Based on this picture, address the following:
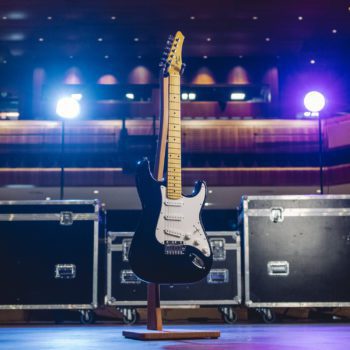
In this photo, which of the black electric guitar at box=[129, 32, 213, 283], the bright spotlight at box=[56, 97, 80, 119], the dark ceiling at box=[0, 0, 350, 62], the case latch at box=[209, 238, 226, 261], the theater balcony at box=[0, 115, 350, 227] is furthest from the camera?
the theater balcony at box=[0, 115, 350, 227]

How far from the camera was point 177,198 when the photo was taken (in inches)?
131

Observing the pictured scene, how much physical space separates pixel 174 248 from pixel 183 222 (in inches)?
6.0

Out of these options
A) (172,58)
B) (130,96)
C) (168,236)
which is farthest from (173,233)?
(130,96)

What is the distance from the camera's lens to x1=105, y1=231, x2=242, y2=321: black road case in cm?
514

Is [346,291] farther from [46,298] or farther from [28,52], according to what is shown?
[28,52]

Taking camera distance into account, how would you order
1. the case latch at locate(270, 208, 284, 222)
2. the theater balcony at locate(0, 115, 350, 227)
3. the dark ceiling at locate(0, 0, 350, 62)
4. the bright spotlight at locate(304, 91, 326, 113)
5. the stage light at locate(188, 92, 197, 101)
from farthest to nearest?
1. the stage light at locate(188, 92, 197, 101)
2. the theater balcony at locate(0, 115, 350, 227)
3. the dark ceiling at locate(0, 0, 350, 62)
4. the bright spotlight at locate(304, 91, 326, 113)
5. the case latch at locate(270, 208, 284, 222)

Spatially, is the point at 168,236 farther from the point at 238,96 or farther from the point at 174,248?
the point at 238,96

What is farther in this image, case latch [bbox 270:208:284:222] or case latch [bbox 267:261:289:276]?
case latch [bbox 270:208:284:222]

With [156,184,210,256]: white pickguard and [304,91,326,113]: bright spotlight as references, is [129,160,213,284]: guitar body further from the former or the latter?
[304,91,326,113]: bright spotlight

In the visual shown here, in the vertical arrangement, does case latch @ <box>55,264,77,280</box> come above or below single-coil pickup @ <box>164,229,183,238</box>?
below

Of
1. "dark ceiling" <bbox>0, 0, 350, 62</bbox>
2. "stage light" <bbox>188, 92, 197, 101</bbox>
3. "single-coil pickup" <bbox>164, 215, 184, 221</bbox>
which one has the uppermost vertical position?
"dark ceiling" <bbox>0, 0, 350, 62</bbox>

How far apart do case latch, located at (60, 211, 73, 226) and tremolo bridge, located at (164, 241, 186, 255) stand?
2002 millimetres

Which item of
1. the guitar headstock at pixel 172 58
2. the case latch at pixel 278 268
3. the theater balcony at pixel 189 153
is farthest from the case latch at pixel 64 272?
the theater balcony at pixel 189 153

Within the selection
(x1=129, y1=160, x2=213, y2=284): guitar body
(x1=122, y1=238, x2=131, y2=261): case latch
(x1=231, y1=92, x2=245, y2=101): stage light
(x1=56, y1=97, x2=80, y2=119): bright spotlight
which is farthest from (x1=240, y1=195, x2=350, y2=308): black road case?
(x1=231, y1=92, x2=245, y2=101): stage light
